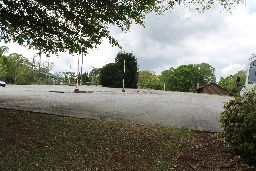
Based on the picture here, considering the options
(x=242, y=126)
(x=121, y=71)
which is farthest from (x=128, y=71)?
(x=242, y=126)

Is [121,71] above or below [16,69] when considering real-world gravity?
below

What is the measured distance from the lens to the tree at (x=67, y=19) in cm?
785

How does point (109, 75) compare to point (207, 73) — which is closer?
point (109, 75)

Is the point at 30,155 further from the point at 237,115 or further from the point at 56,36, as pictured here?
the point at 56,36

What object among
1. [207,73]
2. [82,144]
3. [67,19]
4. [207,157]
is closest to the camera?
[207,157]

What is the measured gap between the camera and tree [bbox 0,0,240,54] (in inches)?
309

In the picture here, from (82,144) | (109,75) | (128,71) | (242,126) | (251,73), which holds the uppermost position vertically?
(128,71)

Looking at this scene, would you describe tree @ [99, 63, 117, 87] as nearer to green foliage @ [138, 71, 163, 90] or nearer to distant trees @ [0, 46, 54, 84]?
distant trees @ [0, 46, 54, 84]

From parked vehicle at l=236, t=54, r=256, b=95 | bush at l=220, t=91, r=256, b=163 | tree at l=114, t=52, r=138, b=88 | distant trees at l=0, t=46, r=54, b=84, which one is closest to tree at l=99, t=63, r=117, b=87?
tree at l=114, t=52, r=138, b=88

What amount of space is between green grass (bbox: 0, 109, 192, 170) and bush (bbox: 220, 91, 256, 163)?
126 centimetres

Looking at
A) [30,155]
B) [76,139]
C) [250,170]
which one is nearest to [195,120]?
[250,170]

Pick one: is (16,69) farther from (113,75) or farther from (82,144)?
(82,144)

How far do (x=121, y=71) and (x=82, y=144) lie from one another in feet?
147

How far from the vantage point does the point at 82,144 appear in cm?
532
